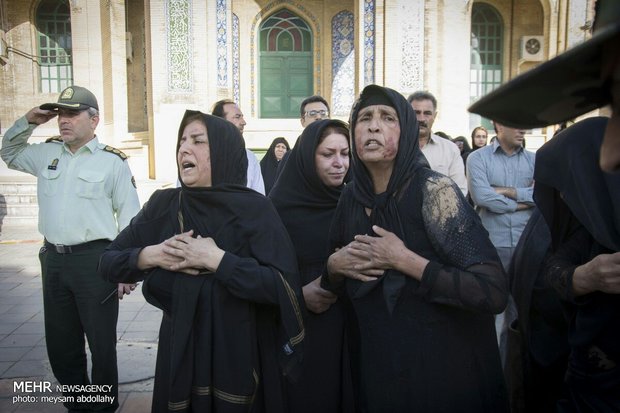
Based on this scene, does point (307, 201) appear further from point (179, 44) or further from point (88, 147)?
point (179, 44)

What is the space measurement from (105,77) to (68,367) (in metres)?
12.3

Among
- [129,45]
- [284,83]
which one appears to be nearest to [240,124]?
[284,83]

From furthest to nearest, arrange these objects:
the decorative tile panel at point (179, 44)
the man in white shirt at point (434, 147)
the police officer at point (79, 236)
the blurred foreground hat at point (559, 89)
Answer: the decorative tile panel at point (179, 44) < the man in white shirt at point (434, 147) < the police officer at point (79, 236) < the blurred foreground hat at point (559, 89)

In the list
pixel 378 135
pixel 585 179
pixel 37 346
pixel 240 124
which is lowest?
pixel 37 346

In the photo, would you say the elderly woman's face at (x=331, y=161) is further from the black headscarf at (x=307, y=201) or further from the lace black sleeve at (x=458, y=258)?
the lace black sleeve at (x=458, y=258)

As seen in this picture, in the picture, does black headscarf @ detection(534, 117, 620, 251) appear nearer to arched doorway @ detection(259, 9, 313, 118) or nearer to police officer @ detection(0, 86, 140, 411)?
police officer @ detection(0, 86, 140, 411)

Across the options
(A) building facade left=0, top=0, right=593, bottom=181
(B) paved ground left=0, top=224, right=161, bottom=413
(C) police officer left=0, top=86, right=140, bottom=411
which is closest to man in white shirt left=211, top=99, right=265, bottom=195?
(C) police officer left=0, top=86, right=140, bottom=411

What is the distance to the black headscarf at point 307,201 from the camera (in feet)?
9.41

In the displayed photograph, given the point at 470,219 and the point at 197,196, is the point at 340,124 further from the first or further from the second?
the point at 470,219

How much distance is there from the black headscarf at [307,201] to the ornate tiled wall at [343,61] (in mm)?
13828

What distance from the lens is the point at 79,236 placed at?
3.56 meters

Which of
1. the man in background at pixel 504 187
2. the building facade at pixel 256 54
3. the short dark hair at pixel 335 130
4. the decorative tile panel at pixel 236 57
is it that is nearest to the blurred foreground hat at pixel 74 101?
the short dark hair at pixel 335 130

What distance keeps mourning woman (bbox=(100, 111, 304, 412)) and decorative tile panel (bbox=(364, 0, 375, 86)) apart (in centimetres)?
1284

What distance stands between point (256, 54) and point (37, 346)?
13.3 m
